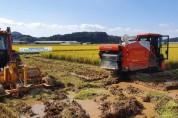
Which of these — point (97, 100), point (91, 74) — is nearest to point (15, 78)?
point (97, 100)

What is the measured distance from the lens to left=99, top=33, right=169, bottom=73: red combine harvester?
45.3ft

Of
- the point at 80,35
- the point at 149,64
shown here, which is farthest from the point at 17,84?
the point at 80,35

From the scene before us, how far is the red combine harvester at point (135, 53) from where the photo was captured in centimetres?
1382

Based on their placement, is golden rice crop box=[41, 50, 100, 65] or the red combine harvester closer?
the red combine harvester

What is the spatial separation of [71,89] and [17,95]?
7.97 feet

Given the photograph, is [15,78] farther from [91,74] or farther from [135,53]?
[135,53]

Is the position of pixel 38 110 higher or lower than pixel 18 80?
lower

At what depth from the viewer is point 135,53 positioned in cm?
1414

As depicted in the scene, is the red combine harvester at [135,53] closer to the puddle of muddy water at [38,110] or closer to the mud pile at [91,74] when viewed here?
the mud pile at [91,74]

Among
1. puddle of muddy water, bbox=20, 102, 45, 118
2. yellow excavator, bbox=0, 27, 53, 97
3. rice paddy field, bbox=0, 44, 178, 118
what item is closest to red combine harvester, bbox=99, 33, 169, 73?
rice paddy field, bbox=0, 44, 178, 118

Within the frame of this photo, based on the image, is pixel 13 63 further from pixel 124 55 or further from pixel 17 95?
pixel 124 55

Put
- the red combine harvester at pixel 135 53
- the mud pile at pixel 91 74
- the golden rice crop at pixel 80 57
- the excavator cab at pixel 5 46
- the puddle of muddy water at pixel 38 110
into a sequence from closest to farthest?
the puddle of muddy water at pixel 38 110 < the excavator cab at pixel 5 46 < the red combine harvester at pixel 135 53 < the mud pile at pixel 91 74 < the golden rice crop at pixel 80 57

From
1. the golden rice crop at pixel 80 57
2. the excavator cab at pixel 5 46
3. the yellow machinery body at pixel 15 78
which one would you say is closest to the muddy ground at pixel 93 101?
the yellow machinery body at pixel 15 78

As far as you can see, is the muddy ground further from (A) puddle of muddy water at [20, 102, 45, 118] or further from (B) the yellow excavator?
(B) the yellow excavator
